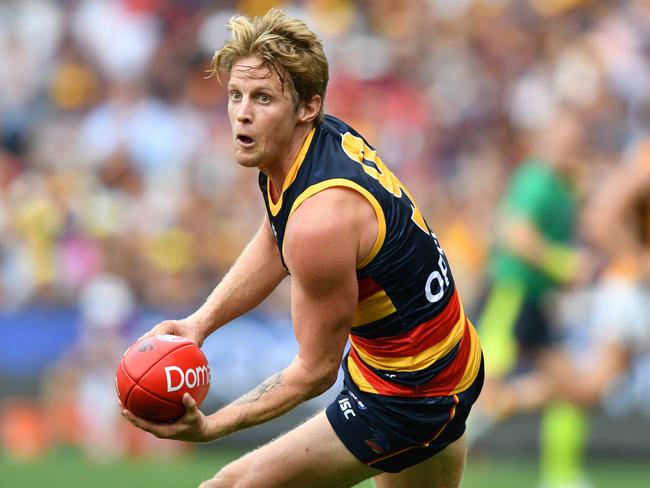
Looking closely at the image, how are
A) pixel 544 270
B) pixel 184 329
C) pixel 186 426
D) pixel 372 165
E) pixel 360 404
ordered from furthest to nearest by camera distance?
pixel 544 270 → pixel 184 329 → pixel 360 404 → pixel 372 165 → pixel 186 426

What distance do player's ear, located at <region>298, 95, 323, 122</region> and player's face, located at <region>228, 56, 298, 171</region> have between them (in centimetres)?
6

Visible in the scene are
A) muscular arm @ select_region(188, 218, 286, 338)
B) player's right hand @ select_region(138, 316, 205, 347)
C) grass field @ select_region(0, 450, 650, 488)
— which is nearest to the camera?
player's right hand @ select_region(138, 316, 205, 347)

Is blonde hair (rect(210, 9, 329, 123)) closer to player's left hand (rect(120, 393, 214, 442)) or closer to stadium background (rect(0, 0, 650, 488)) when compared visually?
player's left hand (rect(120, 393, 214, 442))

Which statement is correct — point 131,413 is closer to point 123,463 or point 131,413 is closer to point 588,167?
point 123,463

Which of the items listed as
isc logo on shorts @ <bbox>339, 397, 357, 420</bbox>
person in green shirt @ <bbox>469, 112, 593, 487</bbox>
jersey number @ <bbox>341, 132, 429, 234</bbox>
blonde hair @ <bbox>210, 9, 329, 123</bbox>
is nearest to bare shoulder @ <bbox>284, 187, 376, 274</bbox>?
jersey number @ <bbox>341, 132, 429, 234</bbox>

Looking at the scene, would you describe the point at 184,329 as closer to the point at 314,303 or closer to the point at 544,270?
the point at 314,303

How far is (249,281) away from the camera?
5.37 metres

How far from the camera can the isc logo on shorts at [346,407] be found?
495 cm

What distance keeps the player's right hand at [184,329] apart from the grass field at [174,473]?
4.26 meters

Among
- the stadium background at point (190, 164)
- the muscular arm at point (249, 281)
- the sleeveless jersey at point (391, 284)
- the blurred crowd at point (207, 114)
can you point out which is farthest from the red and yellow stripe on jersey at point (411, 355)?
the blurred crowd at point (207, 114)

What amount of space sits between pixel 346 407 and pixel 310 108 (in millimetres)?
1157

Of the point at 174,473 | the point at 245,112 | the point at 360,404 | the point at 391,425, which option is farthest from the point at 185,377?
the point at 174,473

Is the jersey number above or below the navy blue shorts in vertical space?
above

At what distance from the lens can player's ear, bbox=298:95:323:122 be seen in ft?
15.8
